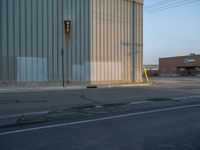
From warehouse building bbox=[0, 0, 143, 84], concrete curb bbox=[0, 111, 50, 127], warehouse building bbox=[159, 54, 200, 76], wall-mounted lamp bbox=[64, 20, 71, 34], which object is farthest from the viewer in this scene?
warehouse building bbox=[159, 54, 200, 76]

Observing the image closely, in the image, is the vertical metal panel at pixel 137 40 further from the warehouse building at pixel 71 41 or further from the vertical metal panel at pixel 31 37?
the vertical metal panel at pixel 31 37

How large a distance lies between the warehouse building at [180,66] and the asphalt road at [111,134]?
212 feet

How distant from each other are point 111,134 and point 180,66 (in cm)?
7117

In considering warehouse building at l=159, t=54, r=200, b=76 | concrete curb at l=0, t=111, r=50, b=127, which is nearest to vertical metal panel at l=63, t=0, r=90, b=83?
concrete curb at l=0, t=111, r=50, b=127

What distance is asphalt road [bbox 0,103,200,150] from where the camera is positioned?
557cm

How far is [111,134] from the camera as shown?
6574mm

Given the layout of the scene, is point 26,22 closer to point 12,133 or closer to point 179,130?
point 12,133

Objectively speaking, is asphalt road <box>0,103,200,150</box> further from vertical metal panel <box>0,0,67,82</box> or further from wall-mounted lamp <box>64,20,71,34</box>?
wall-mounted lamp <box>64,20,71,34</box>

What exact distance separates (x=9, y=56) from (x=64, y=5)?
7.43 metres

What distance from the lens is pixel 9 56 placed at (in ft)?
74.4

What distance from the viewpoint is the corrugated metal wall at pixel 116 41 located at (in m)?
27.4

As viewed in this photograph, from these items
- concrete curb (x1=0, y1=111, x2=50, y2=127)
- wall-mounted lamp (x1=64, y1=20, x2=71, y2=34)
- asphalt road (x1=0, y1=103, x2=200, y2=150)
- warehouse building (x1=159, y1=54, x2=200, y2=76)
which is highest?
wall-mounted lamp (x1=64, y1=20, x2=71, y2=34)

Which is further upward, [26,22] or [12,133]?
[26,22]

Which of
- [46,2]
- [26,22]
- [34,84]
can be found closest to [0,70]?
[34,84]
